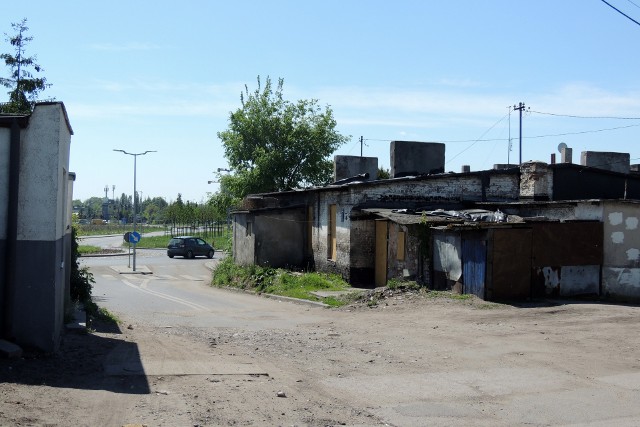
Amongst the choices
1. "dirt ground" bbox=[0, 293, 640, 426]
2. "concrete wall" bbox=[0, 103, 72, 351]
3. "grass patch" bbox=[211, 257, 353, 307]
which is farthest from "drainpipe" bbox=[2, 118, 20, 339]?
"grass patch" bbox=[211, 257, 353, 307]

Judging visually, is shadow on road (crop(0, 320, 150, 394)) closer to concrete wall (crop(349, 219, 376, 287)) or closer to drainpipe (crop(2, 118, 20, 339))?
drainpipe (crop(2, 118, 20, 339))

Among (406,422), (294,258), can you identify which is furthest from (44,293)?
(294,258)

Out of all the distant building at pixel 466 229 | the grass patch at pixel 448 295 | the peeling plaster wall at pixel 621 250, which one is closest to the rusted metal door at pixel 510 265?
the distant building at pixel 466 229

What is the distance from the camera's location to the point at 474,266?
58.6 ft

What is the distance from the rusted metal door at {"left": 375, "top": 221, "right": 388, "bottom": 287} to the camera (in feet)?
78.8

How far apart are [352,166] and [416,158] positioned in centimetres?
433

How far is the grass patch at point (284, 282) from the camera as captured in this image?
22.4m

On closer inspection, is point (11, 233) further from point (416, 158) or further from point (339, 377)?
point (416, 158)

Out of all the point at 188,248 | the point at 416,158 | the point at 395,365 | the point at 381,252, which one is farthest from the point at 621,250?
the point at 188,248

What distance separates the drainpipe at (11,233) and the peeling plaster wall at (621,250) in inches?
585

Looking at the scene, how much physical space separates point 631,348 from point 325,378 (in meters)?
5.96

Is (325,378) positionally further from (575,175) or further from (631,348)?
(575,175)

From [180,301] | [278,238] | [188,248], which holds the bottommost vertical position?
A: [180,301]

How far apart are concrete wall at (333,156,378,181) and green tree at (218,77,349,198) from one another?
1629 cm
